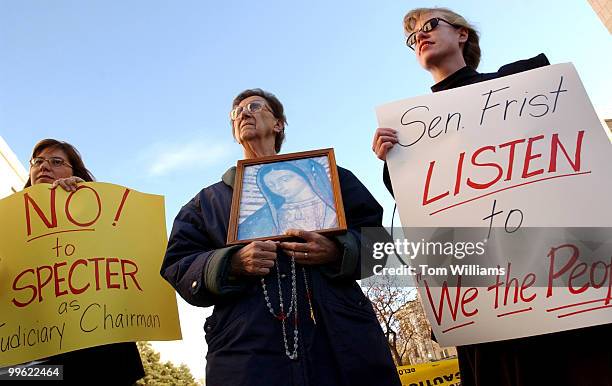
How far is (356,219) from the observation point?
2.21 metres

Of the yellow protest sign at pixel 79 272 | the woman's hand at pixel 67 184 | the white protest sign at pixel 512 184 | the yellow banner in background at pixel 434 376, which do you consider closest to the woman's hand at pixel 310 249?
the white protest sign at pixel 512 184

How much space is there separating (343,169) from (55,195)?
1559 millimetres

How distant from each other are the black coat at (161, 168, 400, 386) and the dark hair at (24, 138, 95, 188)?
1.28m

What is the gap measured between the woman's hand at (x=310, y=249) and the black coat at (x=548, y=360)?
0.68m

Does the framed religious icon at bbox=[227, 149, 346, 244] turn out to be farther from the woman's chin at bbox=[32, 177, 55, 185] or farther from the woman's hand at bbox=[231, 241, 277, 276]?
the woman's chin at bbox=[32, 177, 55, 185]

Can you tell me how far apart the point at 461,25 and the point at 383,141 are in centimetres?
98

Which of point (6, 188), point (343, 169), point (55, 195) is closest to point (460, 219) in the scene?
point (343, 169)

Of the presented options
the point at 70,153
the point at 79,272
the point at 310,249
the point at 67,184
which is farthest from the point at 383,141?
the point at 70,153

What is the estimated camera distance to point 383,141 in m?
2.21

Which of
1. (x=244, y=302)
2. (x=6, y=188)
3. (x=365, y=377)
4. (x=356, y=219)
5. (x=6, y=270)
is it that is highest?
(x=6, y=188)

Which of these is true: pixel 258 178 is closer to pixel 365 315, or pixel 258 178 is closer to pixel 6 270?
pixel 365 315

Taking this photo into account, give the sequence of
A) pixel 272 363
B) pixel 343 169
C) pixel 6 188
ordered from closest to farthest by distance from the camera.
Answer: pixel 272 363 → pixel 343 169 → pixel 6 188

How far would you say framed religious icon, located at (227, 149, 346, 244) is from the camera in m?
2.01

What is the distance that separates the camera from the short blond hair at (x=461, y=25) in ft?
8.83
